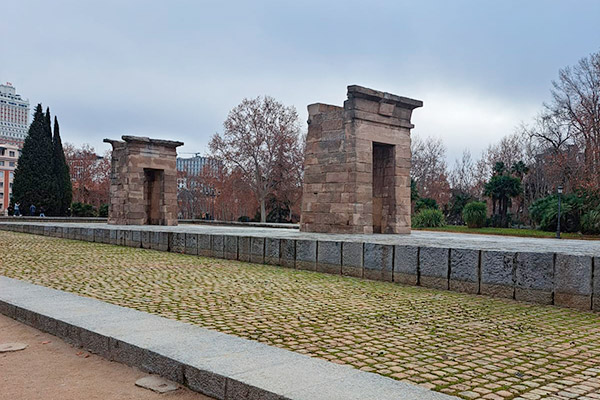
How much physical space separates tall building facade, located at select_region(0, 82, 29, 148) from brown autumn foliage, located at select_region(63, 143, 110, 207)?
107723 millimetres

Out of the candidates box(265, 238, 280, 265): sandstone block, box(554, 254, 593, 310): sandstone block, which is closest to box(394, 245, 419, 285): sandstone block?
box(554, 254, 593, 310): sandstone block

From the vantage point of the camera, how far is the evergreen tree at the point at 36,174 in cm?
4638

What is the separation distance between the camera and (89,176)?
61844 millimetres

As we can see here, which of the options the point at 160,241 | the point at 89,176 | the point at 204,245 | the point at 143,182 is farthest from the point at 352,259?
the point at 89,176

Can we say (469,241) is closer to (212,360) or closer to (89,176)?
(212,360)

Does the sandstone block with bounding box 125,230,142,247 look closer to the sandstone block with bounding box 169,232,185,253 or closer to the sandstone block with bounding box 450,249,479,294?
the sandstone block with bounding box 169,232,185,253

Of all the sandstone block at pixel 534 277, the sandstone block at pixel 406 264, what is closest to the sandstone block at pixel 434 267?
the sandstone block at pixel 406 264

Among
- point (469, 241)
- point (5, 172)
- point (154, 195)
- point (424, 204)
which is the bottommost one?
point (469, 241)

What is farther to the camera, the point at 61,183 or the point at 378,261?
the point at 61,183

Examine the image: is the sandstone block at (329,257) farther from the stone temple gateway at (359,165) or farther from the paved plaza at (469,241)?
the stone temple gateway at (359,165)

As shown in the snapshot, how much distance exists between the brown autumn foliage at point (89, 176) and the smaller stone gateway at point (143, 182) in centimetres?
A: 3900

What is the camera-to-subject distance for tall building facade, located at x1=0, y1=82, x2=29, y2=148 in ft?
520

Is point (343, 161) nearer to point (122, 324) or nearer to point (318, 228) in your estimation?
point (318, 228)

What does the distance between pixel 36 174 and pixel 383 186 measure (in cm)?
3971
